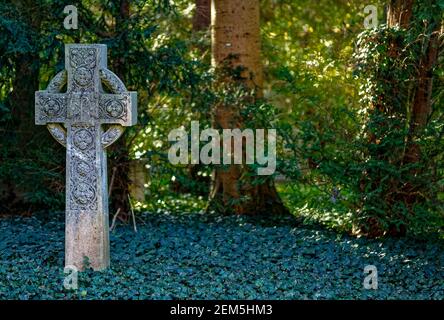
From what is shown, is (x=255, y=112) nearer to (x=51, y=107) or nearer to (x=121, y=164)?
(x=121, y=164)

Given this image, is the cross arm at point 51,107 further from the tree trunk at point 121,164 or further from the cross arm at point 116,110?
the tree trunk at point 121,164

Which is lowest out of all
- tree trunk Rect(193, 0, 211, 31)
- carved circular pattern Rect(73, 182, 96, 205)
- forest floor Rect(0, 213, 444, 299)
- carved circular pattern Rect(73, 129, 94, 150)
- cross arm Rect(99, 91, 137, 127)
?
forest floor Rect(0, 213, 444, 299)

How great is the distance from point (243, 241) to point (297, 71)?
2.31m

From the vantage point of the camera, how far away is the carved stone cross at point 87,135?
7.46 meters

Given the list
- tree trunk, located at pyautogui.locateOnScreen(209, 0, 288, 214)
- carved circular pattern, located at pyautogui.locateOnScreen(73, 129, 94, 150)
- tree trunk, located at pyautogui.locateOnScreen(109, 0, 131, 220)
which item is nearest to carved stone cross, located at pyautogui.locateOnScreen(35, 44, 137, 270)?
carved circular pattern, located at pyautogui.locateOnScreen(73, 129, 94, 150)

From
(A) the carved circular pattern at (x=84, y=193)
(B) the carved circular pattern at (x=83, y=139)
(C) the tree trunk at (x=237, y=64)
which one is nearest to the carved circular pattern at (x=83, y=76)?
(B) the carved circular pattern at (x=83, y=139)

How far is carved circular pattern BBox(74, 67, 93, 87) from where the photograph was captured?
7.48 metres

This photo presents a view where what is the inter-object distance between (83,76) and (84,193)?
1.06m

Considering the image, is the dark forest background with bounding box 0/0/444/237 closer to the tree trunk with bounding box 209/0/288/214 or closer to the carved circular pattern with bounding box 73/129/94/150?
the tree trunk with bounding box 209/0/288/214

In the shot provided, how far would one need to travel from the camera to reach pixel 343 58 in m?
9.55

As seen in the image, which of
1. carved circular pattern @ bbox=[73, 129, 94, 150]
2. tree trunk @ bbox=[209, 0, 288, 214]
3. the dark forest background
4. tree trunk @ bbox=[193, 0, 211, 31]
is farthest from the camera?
tree trunk @ bbox=[193, 0, 211, 31]

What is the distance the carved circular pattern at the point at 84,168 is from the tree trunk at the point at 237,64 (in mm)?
3472

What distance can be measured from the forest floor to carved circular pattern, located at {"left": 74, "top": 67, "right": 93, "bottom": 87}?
1.72 meters
